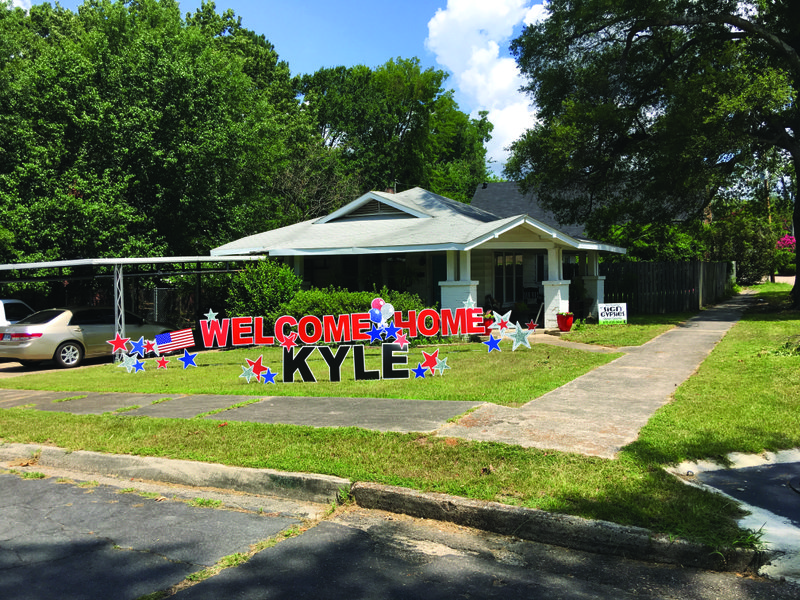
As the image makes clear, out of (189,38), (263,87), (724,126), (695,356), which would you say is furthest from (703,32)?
(263,87)

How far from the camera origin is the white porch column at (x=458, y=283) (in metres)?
17.3

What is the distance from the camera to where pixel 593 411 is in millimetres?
7578

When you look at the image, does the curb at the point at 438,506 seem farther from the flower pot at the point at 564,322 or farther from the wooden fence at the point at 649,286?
the wooden fence at the point at 649,286

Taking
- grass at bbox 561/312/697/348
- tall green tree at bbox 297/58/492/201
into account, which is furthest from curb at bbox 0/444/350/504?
tall green tree at bbox 297/58/492/201

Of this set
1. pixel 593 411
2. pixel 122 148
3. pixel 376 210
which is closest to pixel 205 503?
pixel 593 411

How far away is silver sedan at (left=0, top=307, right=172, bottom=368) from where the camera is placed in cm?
1448

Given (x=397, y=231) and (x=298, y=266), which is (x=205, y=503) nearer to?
(x=397, y=231)

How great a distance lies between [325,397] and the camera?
29.9ft

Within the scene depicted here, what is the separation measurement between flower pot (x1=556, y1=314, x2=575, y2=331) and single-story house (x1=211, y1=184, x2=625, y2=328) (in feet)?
2.00

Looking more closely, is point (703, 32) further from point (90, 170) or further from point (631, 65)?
point (90, 170)

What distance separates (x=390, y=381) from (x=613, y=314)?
11.4 meters

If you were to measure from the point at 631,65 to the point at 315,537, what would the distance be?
23509mm

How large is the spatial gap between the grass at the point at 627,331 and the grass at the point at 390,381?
1.76m

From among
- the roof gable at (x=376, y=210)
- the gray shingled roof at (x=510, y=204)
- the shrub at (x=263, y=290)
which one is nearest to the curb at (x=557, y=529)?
the shrub at (x=263, y=290)
